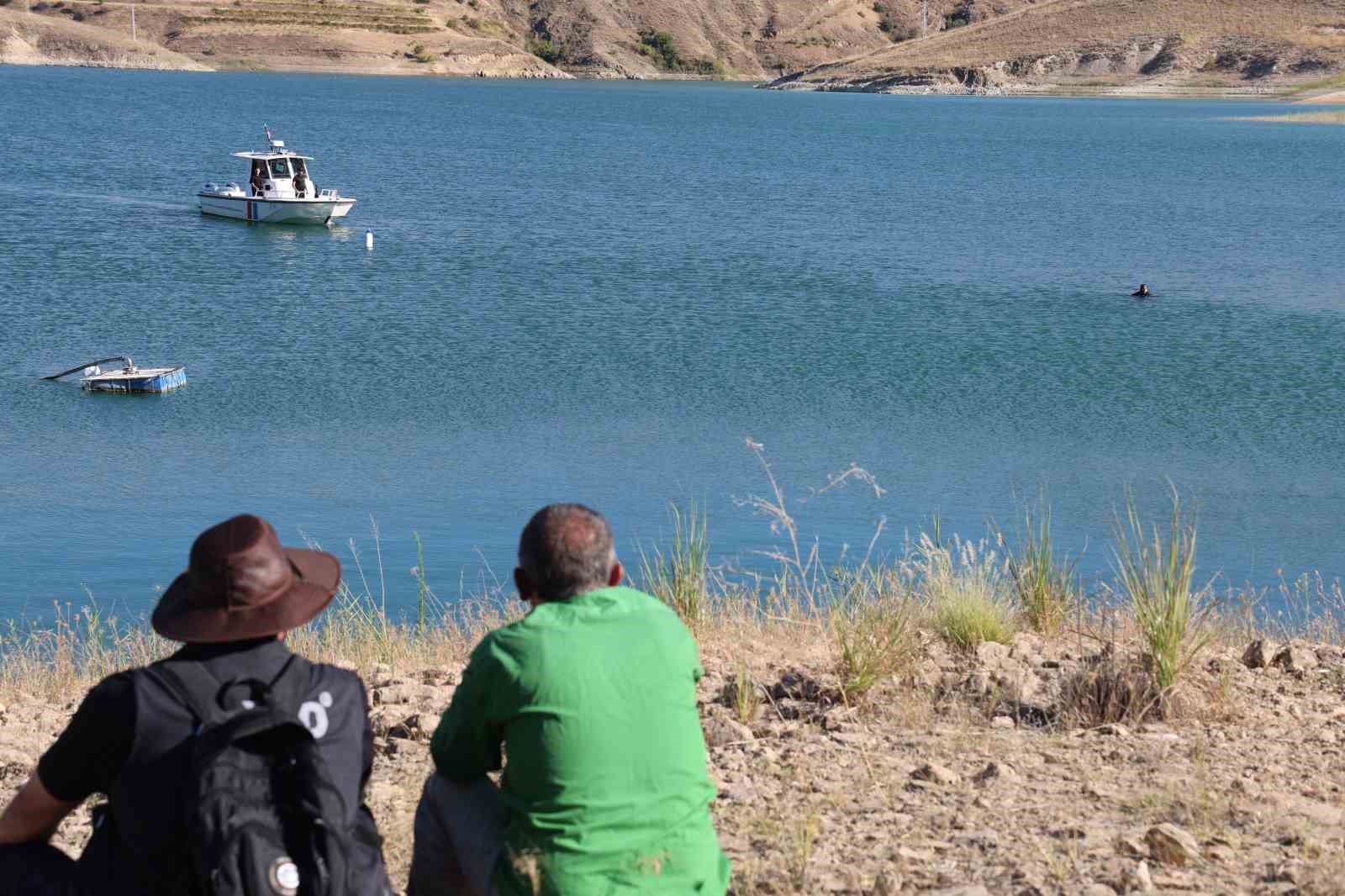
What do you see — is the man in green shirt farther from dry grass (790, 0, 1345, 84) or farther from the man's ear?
dry grass (790, 0, 1345, 84)

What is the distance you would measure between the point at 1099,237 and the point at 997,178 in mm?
17320

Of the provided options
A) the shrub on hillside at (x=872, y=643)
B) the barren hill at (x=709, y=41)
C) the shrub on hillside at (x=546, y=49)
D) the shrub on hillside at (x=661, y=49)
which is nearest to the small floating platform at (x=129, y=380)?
the shrub on hillside at (x=872, y=643)

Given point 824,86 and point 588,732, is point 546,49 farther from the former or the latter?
point 588,732

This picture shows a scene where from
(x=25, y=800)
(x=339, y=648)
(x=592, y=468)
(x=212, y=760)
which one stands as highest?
(x=212, y=760)

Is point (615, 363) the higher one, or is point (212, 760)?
point (212, 760)

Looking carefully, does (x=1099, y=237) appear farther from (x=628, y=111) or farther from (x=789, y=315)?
(x=628, y=111)

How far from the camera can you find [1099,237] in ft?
129

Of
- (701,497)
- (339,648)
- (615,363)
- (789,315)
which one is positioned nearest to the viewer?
(339,648)

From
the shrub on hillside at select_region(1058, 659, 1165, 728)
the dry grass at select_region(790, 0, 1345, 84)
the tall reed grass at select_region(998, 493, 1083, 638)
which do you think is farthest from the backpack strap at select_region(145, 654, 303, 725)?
the dry grass at select_region(790, 0, 1345, 84)

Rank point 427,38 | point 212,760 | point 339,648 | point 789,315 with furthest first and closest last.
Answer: point 427,38 < point 789,315 < point 339,648 < point 212,760

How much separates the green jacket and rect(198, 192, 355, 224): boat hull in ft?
117

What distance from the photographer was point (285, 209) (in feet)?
123

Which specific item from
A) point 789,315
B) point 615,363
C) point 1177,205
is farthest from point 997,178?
point 615,363

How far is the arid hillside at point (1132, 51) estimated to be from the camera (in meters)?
113
